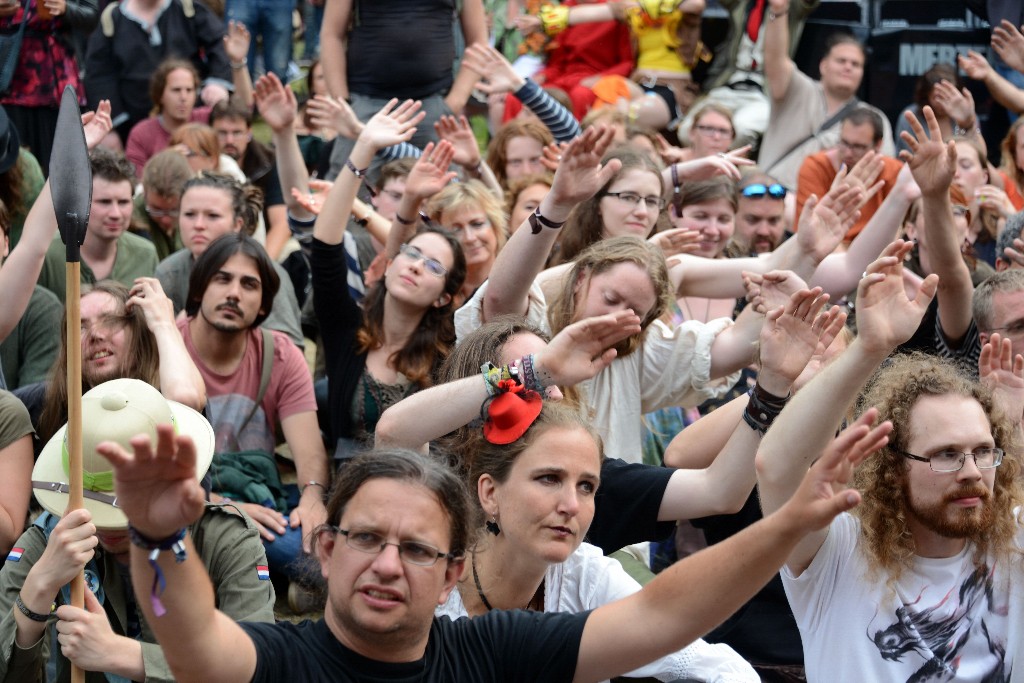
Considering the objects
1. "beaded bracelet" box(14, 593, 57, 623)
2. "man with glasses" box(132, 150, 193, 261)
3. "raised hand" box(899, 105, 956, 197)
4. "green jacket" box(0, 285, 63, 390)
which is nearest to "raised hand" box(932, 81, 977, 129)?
"raised hand" box(899, 105, 956, 197)

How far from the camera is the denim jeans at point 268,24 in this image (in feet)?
31.0

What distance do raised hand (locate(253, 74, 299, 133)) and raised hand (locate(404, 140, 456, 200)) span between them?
1238mm

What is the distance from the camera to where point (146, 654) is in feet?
10.6

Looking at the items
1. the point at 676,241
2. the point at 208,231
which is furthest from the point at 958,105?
the point at 208,231

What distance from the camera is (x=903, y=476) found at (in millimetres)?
3217

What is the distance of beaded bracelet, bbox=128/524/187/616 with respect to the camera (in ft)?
6.59

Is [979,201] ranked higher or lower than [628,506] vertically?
lower

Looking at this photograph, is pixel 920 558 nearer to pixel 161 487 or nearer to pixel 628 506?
→ pixel 628 506

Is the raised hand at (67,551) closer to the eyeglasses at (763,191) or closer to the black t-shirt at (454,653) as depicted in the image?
the black t-shirt at (454,653)

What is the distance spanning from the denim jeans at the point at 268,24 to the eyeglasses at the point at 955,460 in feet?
23.9

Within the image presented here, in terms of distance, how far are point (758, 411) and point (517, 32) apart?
23.9ft

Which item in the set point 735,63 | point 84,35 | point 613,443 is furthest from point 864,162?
point 84,35

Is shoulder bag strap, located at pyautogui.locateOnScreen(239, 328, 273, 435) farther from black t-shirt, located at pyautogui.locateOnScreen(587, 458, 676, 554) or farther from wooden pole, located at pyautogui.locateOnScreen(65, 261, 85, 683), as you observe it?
wooden pole, located at pyautogui.locateOnScreen(65, 261, 85, 683)

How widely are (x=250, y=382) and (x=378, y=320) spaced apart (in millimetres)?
563
